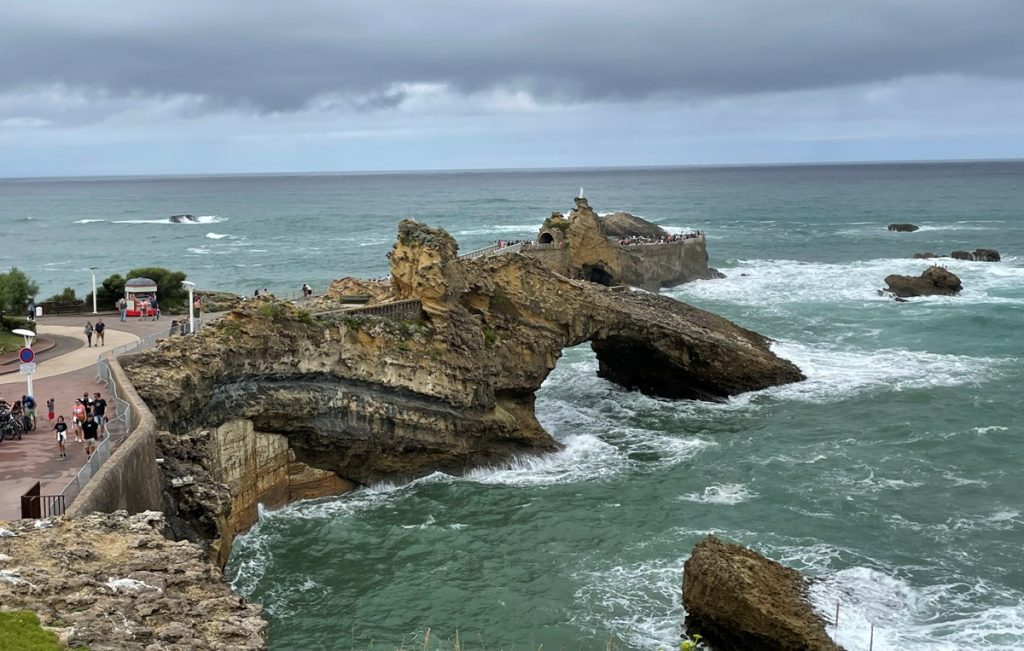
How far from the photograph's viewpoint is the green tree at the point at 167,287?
44094 millimetres

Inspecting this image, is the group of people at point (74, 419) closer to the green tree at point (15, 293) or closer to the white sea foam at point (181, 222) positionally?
the green tree at point (15, 293)

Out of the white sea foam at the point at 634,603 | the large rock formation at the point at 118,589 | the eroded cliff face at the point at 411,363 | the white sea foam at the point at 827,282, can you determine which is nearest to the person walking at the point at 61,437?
the eroded cliff face at the point at 411,363

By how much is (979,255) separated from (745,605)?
8006 cm

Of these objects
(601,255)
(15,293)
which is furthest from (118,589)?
(601,255)

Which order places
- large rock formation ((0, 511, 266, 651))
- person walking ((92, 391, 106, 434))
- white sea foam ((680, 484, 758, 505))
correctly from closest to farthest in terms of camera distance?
large rock formation ((0, 511, 266, 651)), person walking ((92, 391, 106, 434)), white sea foam ((680, 484, 758, 505))

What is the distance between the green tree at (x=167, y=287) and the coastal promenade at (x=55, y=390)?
4489mm

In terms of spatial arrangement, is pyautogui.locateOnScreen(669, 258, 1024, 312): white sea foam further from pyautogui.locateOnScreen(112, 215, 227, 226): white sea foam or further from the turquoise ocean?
pyautogui.locateOnScreen(112, 215, 227, 226): white sea foam

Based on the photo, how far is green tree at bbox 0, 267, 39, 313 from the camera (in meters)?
36.7

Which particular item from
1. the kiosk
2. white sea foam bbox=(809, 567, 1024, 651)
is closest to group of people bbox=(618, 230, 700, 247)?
the kiosk

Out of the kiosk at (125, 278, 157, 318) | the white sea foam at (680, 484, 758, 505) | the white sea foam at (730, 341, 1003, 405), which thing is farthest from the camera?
the white sea foam at (730, 341, 1003, 405)

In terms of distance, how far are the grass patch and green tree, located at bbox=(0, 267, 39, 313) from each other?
2971 millimetres

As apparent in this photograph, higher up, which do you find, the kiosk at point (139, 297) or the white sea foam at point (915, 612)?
the kiosk at point (139, 297)

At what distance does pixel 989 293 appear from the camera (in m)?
69.9

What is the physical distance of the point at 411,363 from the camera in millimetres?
32250
